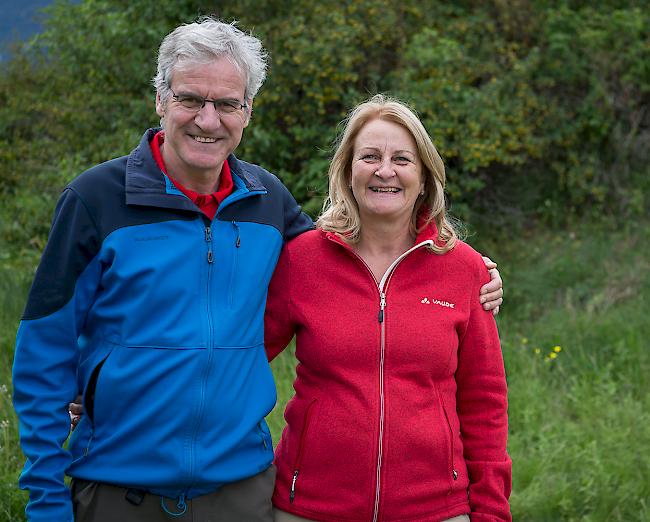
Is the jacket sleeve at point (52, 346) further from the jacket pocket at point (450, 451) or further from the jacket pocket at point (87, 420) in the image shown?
the jacket pocket at point (450, 451)

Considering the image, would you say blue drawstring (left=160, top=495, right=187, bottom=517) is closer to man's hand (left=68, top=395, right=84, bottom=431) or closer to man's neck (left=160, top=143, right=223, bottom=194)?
man's hand (left=68, top=395, right=84, bottom=431)

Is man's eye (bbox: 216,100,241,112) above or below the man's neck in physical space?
above

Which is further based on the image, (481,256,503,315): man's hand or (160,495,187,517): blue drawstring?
(481,256,503,315): man's hand

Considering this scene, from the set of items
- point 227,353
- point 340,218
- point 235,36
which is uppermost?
point 235,36

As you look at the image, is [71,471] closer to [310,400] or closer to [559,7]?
[310,400]

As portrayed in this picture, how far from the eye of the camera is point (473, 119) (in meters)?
8.20

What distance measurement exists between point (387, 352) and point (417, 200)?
2.16 feet

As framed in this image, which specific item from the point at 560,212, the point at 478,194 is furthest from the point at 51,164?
the point at 560,212

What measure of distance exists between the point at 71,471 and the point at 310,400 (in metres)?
0.80

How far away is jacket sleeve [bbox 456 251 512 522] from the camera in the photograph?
3047 mm

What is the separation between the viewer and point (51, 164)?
29.5ft

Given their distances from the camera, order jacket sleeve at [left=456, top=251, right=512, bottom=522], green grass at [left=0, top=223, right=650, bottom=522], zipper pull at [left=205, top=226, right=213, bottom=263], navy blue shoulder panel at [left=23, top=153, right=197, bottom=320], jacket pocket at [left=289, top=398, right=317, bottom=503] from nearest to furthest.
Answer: navy blue shoulder panel at [left=23, top=153, right=197, bottom=320] < zipper pull at [left=205, top=226, right=213, bottom=263] < jacket pocket at [left=289, top=398, right=317, bottom=503] < jacket sleeve at [left=456, top=251, right=512, bottom=522] < green grass at [left=0, top=223, right=650, bottom=522]

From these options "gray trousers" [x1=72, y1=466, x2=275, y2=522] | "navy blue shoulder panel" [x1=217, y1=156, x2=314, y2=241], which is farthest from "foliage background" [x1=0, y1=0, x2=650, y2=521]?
"gray trousers" [x1=72, y1=466, x2=275, y2=522]

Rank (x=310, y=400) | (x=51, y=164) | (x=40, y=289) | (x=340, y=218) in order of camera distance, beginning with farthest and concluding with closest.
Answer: (x=51, y=164), (x=340, y=218), (x=310, y=400), (x=40, y=289)
